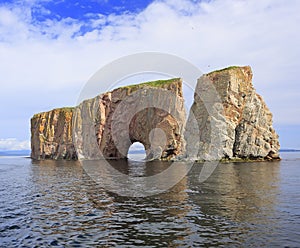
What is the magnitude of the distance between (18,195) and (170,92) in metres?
78.3

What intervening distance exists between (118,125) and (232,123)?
48.9m

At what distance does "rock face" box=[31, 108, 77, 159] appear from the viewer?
434ft

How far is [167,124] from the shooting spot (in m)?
104

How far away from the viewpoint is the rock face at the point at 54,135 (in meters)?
132

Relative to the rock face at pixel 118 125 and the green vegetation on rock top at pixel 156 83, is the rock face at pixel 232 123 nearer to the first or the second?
the rock face at pixel 118 125

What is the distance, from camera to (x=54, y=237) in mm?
17406

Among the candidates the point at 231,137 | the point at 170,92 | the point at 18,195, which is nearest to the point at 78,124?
the point at 170,92

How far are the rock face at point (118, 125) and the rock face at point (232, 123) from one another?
13.9m

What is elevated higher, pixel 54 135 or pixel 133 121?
pixel 133 121

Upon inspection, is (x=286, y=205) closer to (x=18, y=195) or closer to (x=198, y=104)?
(x=18, y=195)

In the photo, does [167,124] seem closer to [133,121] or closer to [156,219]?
[133,121]

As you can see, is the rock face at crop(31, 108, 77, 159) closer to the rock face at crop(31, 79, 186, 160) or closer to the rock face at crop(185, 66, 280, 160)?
the rock face at crop(31, 79, 186, 160)

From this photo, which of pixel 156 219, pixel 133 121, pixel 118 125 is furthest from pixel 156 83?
pixel 156 219

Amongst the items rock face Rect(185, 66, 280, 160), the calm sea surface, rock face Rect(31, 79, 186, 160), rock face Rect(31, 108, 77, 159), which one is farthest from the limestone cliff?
the calm sea surface
